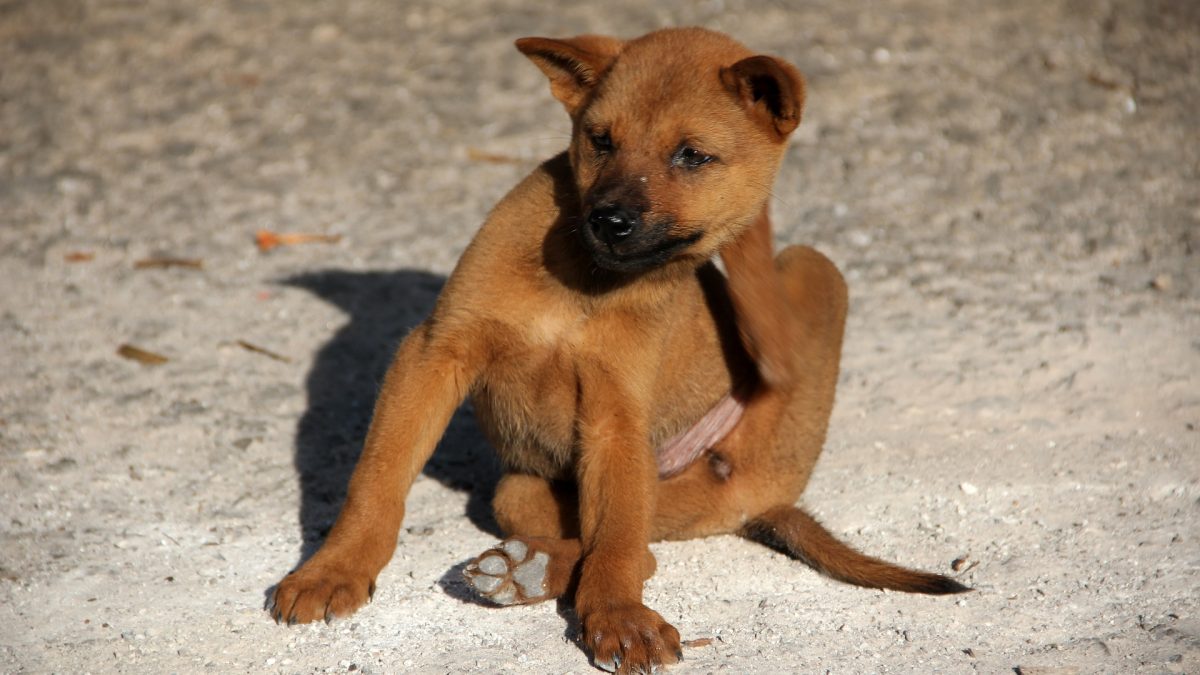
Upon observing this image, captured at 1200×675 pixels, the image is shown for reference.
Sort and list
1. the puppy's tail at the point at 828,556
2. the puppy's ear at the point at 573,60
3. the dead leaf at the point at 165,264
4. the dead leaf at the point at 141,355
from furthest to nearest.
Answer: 1. the dead leaf at the point at 165,264
2. the dead leaf at the point at 141,355
3. the puppy's ear at the point at 573,60
4. the puppy's tail at the point at 828,556

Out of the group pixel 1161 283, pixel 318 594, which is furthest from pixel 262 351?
pixel 1161 283

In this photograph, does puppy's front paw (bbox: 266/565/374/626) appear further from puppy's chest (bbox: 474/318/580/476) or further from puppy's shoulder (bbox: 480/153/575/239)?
puppy's shoulder (bbox: 480/153/575/239)

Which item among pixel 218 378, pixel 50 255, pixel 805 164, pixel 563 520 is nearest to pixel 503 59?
Answer: pixel 805 164

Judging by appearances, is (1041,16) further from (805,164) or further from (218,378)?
(218,378)

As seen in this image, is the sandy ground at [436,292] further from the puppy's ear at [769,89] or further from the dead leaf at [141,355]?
the puppy's ear at [769,89]

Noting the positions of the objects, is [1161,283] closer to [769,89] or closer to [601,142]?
[769,89]

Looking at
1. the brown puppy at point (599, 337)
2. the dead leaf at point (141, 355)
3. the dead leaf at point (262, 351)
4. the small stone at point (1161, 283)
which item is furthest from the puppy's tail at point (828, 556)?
the small stone at point (1161, 283)

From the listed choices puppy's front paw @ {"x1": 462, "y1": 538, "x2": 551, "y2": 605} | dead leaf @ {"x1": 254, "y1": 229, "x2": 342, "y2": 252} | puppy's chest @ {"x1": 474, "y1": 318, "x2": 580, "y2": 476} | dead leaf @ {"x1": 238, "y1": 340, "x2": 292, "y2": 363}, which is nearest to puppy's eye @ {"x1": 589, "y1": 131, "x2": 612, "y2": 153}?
puppy's chest @ {"x1": 474, "y1": 318, "x2": 580, "y2": 476}
